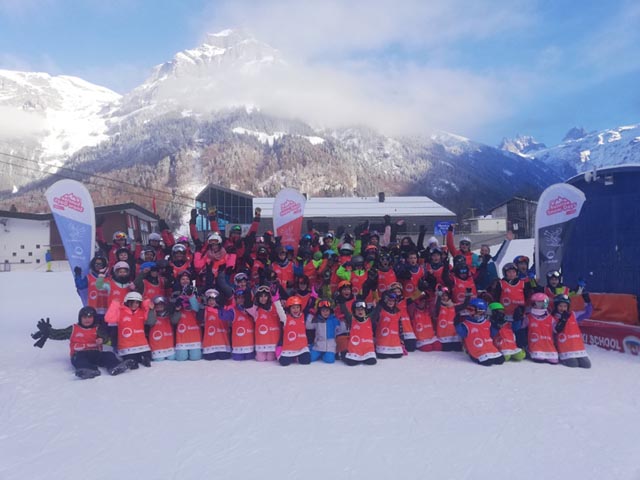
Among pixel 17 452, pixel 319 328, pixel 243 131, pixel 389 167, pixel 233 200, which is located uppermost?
pixel 243 131

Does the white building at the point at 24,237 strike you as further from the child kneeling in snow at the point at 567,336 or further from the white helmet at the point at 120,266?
the child kneeling in snow at the point at 567,336

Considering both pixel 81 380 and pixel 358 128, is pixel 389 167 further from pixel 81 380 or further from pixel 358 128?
pixel 81 380

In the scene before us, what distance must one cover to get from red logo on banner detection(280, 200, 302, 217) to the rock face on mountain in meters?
59.4

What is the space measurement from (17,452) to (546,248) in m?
7.00

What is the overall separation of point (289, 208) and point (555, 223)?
186 inches

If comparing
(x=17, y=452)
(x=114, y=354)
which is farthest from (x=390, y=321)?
(x=17, y=452)

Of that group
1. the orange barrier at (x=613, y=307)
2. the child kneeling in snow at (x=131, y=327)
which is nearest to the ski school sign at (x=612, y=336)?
the orange barrier at (x=613, y=307)

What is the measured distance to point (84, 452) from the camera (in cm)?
306

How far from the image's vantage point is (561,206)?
6.87 metres

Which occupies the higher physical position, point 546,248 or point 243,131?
point 243,131

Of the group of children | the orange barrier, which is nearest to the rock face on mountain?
the group of children

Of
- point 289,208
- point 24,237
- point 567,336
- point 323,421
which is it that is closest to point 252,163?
point 24,237

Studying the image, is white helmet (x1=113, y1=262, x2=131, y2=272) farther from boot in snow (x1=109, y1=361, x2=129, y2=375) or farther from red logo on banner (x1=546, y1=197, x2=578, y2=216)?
red logo on banner (x1=546, y1=197, x2=578, y2=216)

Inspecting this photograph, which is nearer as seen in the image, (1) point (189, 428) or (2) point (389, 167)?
(1) point (189, 428)
